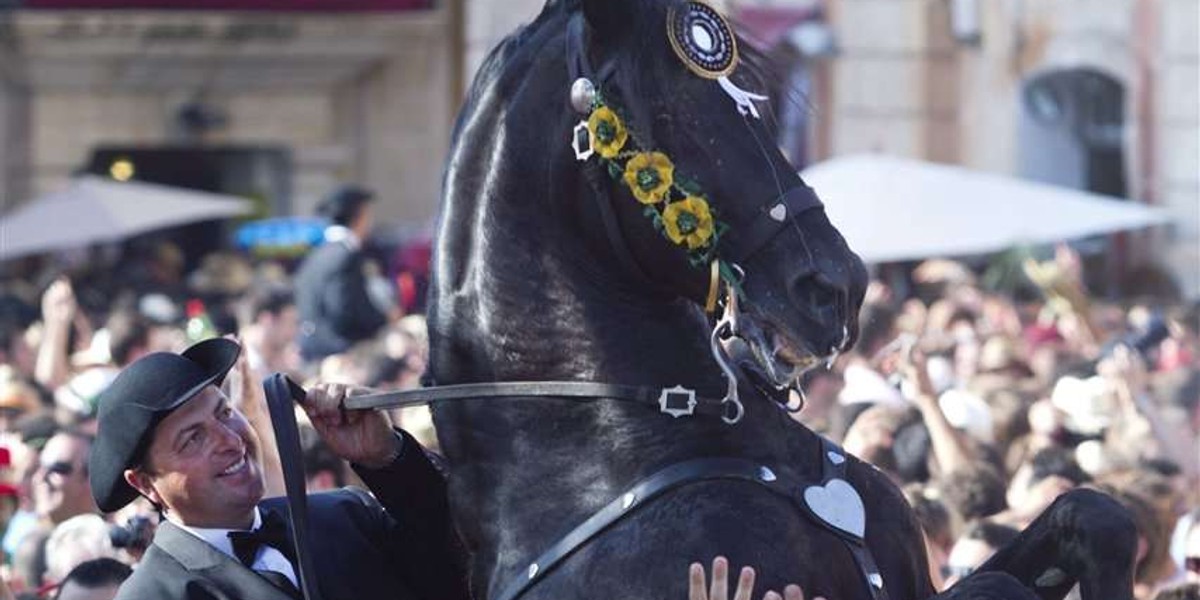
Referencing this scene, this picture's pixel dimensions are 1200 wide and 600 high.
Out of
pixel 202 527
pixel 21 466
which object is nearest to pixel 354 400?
pixel 202 527

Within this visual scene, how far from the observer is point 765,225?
176 inches

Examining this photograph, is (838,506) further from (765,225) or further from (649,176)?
(649,176)

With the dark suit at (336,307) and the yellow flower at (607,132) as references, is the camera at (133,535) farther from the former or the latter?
the dark suit at (336,307)

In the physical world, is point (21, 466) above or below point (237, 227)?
above

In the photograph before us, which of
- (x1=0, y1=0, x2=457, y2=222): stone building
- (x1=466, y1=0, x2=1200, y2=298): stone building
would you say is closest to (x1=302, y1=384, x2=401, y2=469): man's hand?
(x1=466, y1=0, x2=1200, y2=298): stone building

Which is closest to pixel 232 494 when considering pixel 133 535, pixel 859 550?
pixel 133 535

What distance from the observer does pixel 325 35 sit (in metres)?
28.5

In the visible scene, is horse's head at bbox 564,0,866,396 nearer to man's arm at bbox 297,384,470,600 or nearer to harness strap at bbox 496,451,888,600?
harness strap at bbox 496,451,888,600

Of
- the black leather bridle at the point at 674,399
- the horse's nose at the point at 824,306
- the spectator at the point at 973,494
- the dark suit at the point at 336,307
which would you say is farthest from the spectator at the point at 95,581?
the dark suit at the point at 336,307

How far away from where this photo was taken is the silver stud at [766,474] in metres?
4.55

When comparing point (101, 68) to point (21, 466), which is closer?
point (21, 466)

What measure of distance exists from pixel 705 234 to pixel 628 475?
0.43 metres

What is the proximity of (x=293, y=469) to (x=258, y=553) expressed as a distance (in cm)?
22

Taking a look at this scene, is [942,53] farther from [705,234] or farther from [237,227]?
[705,234]
